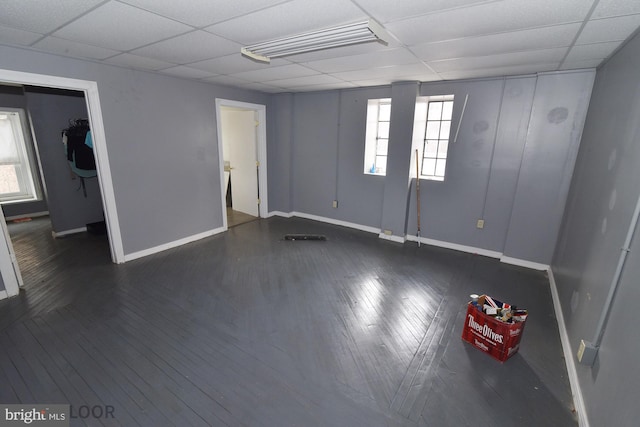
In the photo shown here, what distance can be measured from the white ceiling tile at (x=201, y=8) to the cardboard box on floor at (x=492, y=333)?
2.63 meters

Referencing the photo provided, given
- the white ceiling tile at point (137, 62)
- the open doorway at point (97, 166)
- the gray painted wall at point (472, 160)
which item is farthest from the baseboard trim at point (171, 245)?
the white ceiling tile at point (137, 62)

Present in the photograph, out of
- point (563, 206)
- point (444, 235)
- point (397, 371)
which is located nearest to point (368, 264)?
point (444, 235)

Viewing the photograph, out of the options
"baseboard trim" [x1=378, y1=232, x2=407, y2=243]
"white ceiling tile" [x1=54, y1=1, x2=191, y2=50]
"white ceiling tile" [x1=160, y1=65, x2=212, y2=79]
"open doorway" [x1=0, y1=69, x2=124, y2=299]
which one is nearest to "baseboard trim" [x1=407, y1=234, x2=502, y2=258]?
"baseboard trim" [x1=378, y1=232, x2=407, y2=243]

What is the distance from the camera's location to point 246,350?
2.25 meters

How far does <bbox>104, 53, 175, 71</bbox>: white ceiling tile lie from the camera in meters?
2.95

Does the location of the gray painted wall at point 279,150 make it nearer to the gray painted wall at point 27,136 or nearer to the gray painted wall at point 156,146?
the gray painted wall at point 156,146

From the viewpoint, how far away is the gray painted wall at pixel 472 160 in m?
3.46

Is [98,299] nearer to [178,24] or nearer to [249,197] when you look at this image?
[178,24]

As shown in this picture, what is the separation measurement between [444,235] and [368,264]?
1482mm

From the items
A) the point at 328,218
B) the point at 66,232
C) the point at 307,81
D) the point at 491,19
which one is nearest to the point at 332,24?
the point at 491,19

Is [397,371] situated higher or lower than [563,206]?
lower

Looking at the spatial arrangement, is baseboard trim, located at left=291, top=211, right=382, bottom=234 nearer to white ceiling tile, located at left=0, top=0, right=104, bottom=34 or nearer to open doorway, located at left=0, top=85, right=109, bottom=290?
open doorway, located at left=0, top=85, right=109, bottom=290

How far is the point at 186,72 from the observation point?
3.58 metres

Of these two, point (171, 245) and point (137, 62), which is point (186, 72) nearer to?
point (137, 62)
